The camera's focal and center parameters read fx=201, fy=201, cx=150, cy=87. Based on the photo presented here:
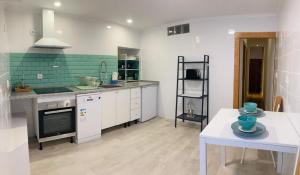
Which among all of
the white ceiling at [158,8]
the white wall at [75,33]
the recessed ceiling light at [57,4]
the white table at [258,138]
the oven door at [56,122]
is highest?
the white ceiling at [158,8]

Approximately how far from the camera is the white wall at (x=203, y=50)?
3.89 meters

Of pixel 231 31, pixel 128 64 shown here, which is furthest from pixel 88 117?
pixel 231 31

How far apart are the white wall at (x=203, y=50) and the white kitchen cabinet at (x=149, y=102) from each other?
7.4 inches

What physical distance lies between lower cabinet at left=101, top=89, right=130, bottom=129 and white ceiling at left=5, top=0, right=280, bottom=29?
1500mm

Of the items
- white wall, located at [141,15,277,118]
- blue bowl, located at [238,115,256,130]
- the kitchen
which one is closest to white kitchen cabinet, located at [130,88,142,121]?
the kitchen

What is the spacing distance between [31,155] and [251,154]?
324cm

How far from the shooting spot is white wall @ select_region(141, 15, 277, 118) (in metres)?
3.89

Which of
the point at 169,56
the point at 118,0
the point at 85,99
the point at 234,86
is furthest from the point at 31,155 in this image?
the point at 234,86

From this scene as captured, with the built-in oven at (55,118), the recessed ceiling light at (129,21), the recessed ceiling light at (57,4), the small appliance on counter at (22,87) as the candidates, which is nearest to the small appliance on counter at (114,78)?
the recessed ceiling light at (129,21)

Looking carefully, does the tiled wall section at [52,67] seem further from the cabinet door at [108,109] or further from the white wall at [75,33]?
the cabinet door at [108,109]

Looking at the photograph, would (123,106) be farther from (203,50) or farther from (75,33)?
(203,50)

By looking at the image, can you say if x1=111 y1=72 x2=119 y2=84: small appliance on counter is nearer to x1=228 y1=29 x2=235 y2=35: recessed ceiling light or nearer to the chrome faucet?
the chrome faucet

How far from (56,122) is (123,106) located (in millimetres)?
1343

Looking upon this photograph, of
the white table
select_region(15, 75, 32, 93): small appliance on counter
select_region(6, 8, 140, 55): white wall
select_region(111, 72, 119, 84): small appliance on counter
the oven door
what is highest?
select_region(6, 8, 140, 55): white wall
